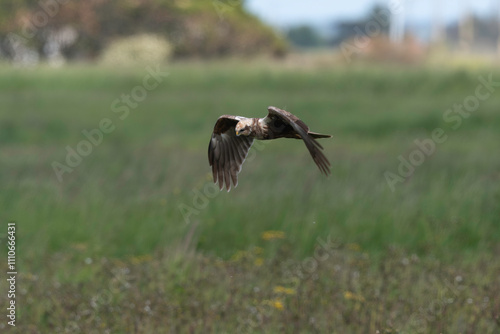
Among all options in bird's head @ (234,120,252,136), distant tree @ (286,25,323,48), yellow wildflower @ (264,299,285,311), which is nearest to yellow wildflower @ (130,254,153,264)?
yellow wildflower @ (264,299,285,311)

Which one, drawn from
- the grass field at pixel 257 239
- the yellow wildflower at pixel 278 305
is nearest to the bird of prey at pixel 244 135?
the grass field at pixel 257 239

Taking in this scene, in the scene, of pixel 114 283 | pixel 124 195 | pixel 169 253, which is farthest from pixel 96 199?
pixel 114 283

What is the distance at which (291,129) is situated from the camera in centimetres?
358

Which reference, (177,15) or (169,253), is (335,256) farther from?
(177,15)

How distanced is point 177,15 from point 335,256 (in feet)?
121

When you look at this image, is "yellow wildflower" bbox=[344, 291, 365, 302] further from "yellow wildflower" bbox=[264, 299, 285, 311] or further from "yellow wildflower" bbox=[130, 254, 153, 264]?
"yellow wildflower" bbox=[130, 254, 153, 264]

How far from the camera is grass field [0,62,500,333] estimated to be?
6.12m

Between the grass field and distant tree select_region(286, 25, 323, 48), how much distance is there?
383ft

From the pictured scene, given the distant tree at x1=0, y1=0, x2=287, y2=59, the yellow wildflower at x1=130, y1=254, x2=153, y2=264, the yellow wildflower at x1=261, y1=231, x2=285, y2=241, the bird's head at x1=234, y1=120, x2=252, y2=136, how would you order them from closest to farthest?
the bird's head at x1=234, y1=120, x2=252, y2=136
the yellow wildflower at x1=130, y1=254, x2=153, y2=264
the yellow wildflower at x1=261, y1=231, x2=285, y2=241
the distant tree at x1=0, y1=0, x2=287, y2=59

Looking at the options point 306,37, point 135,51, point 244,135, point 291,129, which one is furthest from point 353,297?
point 306,37

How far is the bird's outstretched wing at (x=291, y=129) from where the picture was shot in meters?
3.43

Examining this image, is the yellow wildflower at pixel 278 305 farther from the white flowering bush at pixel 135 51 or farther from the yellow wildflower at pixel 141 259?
the white flowering bush at pixel 135 51

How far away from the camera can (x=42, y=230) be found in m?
8.47

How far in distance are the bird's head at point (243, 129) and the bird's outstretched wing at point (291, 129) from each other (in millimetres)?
81
